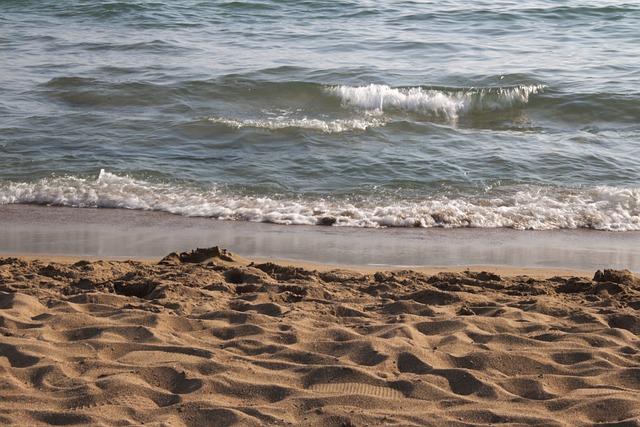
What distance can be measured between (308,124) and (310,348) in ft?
22.9

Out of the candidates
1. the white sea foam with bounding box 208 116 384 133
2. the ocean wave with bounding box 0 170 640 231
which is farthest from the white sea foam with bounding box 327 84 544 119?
the ocean wave with bounding box 0 170 640 231

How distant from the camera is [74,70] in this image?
1401 cm

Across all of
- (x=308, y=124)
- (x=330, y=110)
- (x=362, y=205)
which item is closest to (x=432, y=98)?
(x=330, y=110)

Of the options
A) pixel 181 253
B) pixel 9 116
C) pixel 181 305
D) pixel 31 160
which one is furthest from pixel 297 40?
pixel 181 305

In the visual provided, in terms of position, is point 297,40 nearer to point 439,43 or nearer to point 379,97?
point 439,43

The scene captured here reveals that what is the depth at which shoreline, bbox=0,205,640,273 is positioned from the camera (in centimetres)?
650

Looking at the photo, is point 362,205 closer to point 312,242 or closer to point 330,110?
point 312,242

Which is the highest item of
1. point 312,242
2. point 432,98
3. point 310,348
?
point 432,98

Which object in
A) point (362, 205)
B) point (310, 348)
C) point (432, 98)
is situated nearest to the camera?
point (310, 348)

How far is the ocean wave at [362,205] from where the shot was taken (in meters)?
7.63

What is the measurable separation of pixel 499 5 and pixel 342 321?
665 inches

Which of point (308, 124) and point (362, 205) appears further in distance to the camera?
point (308, 124)

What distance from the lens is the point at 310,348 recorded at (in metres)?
4.23

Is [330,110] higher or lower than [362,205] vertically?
higher
